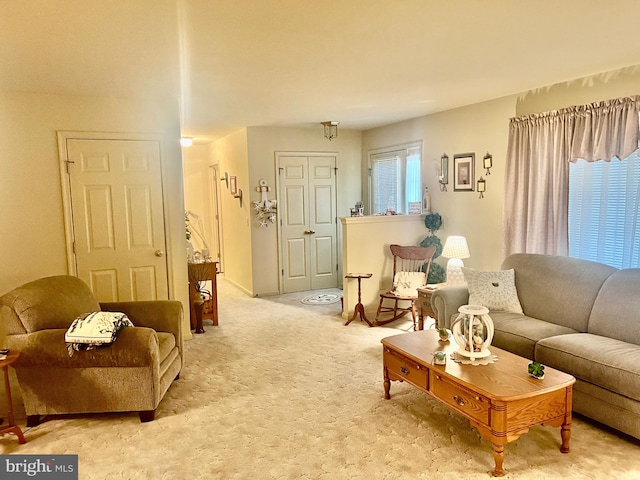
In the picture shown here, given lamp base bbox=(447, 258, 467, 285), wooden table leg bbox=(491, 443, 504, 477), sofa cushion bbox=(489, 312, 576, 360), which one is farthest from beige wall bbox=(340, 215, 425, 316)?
wooden table leg bbox=(491, 443, 504, 477)

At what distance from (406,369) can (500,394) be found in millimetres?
754

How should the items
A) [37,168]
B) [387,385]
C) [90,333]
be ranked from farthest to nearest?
[37,168] → [387,385] → [90,333]

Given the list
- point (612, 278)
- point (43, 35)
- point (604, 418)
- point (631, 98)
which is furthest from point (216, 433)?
point (631, 98)

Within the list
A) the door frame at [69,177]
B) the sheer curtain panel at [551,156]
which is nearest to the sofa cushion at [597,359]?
the sheer curtain panel at [551,156]

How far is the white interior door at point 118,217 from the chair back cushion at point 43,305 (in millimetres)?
936

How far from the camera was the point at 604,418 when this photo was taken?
2.60 m

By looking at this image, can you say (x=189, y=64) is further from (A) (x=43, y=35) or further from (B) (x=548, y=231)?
(B) (x=548, y=231)

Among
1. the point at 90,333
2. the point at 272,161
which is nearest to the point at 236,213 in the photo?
the point at 272,161

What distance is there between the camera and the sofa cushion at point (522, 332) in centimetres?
306

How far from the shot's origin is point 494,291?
3645 millimetres

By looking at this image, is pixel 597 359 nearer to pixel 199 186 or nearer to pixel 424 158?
pixel 424 158

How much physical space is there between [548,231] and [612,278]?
897 mm

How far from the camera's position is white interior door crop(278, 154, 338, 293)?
6484mm

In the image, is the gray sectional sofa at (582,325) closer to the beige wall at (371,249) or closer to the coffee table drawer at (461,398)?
the coffee table drawer at (461,398)
